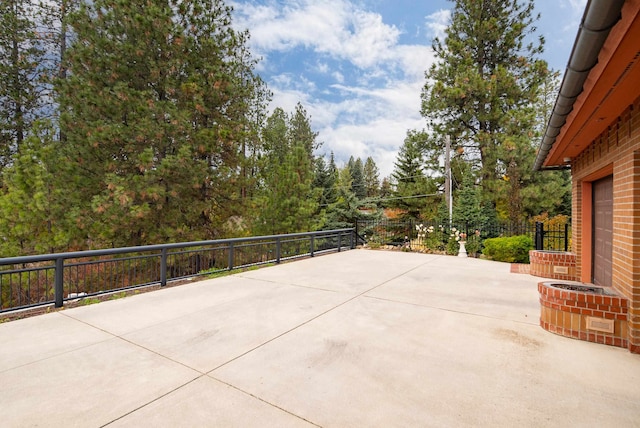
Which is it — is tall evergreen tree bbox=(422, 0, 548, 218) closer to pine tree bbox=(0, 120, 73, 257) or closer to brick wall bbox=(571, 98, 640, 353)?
brick wall bbox=(571, 98, 640, 353)

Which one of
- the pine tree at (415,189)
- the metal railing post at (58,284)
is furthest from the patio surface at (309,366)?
the pine tree at (415,189)

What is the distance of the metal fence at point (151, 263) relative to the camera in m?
5.59

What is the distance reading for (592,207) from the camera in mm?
5410

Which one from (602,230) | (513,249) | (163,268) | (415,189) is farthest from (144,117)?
(415,189)

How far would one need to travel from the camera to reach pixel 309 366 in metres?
2.77

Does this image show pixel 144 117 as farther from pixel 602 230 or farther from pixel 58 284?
pixel 602 230

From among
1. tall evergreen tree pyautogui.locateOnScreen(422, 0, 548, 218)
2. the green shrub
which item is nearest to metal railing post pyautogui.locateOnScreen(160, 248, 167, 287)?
the green shrub

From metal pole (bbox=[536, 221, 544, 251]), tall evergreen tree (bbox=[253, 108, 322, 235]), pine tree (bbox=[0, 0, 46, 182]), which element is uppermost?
pine tree (bbox=[0, 0, 46, 182])

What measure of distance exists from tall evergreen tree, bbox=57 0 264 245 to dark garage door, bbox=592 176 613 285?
10.7 metres

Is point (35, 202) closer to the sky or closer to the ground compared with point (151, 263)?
closer to the sky

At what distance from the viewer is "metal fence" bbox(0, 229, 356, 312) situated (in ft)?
18.3

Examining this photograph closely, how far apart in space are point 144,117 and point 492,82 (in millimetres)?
16768

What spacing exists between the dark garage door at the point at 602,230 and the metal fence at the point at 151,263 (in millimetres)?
6444

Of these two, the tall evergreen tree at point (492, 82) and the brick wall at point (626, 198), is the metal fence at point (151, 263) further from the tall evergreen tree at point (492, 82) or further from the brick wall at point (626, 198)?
the tall evergreen tree at point (492, 82)
